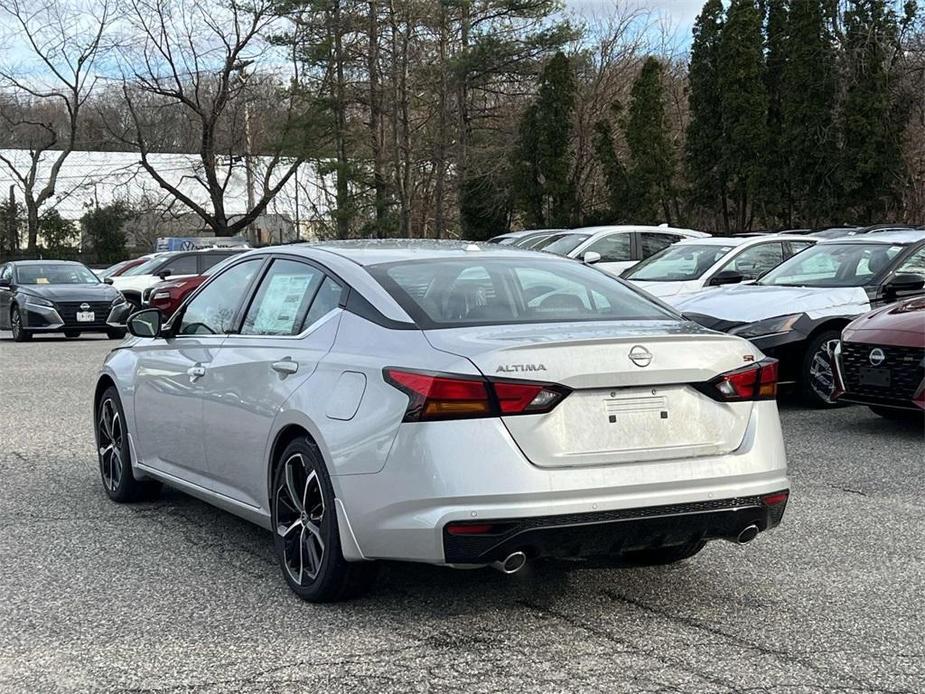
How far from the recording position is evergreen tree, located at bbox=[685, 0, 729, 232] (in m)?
30.8

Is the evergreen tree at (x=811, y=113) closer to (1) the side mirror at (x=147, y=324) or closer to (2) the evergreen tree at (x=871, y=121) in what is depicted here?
(2) the evergreen tree at (x=871, y=121)

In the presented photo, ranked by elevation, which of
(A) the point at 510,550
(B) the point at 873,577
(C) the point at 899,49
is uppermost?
(C) the point at 899,49

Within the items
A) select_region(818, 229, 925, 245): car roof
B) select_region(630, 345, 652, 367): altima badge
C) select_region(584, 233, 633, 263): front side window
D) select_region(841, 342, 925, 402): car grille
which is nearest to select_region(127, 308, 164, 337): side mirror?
select_region(630, 345, 652, 367): altima badge

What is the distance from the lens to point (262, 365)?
542 centimetres

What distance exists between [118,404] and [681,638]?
3976 millimetres

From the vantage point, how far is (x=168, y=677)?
165 inches

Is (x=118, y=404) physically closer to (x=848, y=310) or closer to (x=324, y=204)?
(x=848, y=310)

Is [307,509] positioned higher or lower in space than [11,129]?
lower

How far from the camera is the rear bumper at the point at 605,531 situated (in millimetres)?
4363

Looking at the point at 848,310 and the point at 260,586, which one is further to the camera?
the point at 848,310

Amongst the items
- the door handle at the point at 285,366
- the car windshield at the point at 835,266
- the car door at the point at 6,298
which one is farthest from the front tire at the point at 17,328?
the door handle at the point at 285,366

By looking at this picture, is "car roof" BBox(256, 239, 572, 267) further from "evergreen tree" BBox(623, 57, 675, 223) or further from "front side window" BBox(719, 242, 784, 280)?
"evergreen tree" BBox(623, 57, 675, 223)

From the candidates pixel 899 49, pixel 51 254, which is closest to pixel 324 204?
pixel 51 254

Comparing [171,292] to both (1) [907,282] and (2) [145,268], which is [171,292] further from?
(1) [907,282]
